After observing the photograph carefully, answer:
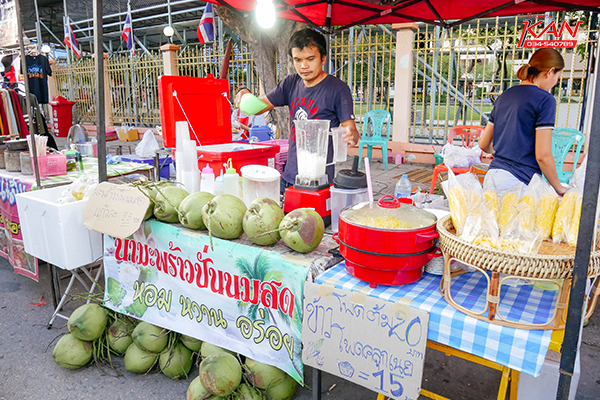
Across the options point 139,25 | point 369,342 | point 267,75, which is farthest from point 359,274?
point 139,25

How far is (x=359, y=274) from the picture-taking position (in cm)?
146

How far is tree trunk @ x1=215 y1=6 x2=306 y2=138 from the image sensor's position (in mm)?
6656

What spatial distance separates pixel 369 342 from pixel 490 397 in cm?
114

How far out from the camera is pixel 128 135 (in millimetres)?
12594

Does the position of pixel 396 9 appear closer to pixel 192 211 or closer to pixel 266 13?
pixel 266 13

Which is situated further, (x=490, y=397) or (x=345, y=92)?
(x=345, y=92)

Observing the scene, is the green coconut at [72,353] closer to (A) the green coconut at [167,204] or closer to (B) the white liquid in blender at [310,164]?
(A) the green coconut at [167,204]

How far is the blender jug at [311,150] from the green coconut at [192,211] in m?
0.48

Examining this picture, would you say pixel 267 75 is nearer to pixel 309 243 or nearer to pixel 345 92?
pixel 345 92

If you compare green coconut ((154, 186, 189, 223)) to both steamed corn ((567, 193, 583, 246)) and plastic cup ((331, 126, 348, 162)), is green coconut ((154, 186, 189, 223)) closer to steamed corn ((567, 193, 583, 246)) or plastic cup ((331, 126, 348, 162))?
plastic cup ((331, 126, 348, 162))

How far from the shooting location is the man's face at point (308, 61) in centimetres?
256

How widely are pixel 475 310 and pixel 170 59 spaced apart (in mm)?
11710

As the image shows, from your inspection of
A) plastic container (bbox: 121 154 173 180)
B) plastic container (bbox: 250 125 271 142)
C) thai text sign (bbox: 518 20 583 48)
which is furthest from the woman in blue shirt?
thai text sign (bbox: 518 20 583 48)

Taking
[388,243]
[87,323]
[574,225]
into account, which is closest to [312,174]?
[388,243]
